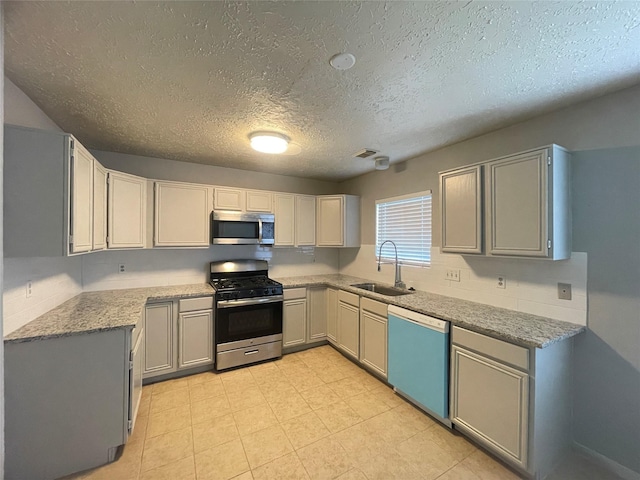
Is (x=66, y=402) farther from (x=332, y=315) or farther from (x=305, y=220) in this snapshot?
(x=305, y=220)

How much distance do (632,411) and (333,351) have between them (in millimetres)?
2675

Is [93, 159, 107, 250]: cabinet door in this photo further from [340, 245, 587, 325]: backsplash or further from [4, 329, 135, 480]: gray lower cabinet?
[340, 245, 587, 325]: backsplash

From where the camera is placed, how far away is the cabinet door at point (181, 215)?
3.03 m

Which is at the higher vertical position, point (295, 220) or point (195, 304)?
point (295, 220)

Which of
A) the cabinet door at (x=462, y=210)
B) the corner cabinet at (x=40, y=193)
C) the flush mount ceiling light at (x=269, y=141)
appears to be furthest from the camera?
the flush mount ceiling light at (x=269, y=141)

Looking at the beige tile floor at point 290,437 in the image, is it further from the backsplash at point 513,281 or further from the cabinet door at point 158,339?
the backsplash at point 513,281

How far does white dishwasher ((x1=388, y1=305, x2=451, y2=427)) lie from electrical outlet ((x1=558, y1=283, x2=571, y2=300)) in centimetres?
83

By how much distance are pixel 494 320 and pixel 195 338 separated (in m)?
2.89

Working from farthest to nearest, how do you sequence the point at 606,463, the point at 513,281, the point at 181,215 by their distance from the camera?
the point at 181,215 < the point at 513,281 < the point at 606,463

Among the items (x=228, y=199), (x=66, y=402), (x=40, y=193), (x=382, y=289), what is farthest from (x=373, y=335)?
(x=40, y=193)

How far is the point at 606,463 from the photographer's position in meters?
1.75

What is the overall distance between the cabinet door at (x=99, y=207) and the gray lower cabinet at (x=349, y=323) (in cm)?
255

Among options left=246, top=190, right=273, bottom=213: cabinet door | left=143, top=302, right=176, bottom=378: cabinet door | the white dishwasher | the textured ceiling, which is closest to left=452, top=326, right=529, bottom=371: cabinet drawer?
the white dishwasher

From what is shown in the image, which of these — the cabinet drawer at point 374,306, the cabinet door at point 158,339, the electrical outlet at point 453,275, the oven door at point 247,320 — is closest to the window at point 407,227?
the electrical outlet at point 453,275
